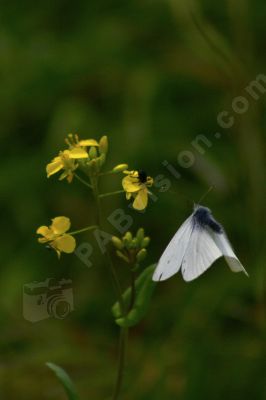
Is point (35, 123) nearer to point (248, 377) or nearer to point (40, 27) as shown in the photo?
point (40, 27)

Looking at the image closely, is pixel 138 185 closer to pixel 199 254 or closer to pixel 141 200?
pixel 141 200

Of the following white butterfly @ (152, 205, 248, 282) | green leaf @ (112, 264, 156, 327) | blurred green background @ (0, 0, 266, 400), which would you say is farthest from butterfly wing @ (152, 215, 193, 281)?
blurred green background @ (0, 0, 266, 400)

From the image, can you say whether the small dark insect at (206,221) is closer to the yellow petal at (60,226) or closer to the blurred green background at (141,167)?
the yellow petal at (60,226)

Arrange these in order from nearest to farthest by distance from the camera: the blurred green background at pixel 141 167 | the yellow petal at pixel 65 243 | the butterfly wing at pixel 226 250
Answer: the butterfly wing at pixel 226 250 → the yellow petal at pixel 65 243 → the blurred green background at pixel 141 167

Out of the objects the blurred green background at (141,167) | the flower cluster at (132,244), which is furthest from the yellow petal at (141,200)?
the blurred green background at (141,167)

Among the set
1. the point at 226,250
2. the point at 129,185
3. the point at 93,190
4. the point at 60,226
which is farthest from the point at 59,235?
the point at 226,250

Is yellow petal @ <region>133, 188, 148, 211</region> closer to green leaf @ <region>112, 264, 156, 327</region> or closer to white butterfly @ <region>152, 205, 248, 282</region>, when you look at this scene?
white butterfly @ <region>152, 205, 248, 282</region>
